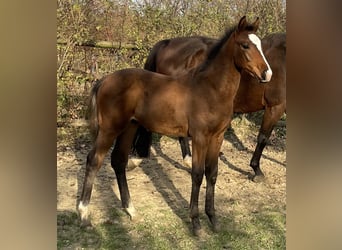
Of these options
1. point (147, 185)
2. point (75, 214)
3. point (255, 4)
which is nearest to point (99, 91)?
point (75, 214)

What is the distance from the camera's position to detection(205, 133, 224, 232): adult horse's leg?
6.25ft

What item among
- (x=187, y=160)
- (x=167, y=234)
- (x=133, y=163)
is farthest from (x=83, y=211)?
(x=187, y=160)

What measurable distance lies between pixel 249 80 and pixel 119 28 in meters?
1.72

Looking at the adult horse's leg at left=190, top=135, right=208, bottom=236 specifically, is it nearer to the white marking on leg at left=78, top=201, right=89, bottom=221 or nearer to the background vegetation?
the white marking on leg at left=78, top=201, right=89, bottom=221

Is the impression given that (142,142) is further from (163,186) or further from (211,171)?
(211,171)

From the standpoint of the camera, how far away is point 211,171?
1969 mm

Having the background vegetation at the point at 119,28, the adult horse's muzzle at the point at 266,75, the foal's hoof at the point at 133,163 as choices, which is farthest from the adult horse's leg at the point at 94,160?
the background vegetation at the point at 119,28

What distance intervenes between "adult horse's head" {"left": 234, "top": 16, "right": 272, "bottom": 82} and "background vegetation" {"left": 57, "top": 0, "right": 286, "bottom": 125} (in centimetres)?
206

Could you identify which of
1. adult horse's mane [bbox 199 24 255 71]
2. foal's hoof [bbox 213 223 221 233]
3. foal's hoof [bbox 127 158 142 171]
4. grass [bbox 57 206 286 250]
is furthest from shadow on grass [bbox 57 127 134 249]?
adult horse's mane [bbox 199 24 255 71]

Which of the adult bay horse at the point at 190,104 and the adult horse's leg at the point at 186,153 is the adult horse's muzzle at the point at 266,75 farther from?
the adult horse's leg at the point at 186,153

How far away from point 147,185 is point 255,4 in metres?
2.32

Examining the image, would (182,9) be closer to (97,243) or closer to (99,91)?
(99,91)
